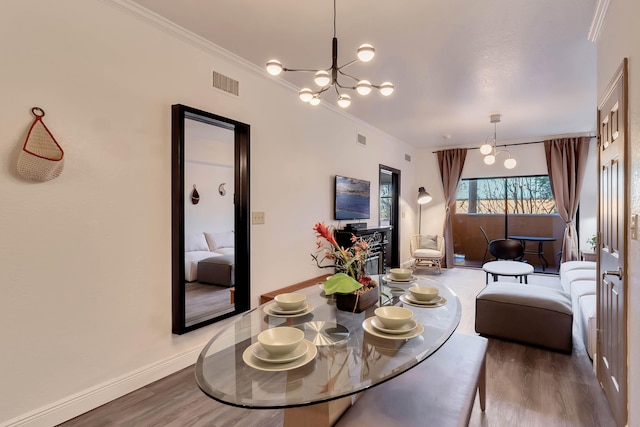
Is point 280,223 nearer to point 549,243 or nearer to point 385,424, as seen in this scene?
point 385,424

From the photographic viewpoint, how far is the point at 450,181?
7.01 meters

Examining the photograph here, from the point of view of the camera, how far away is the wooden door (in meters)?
1.74

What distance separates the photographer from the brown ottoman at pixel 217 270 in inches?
186

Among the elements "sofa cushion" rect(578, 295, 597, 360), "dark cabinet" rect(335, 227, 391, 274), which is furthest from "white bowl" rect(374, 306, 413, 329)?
"dark cabinet" rect(335, 227, 391, 274)

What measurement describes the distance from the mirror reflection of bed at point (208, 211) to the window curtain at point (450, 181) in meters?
4.40

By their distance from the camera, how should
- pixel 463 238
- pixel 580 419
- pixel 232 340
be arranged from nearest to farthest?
pixel 232 340
pixel 580 419
pixel 463 238

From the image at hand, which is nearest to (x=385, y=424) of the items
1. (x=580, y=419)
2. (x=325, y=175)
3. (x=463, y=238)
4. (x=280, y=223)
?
(x=580, y=419)

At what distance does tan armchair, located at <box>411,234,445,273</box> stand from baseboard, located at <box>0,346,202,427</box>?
4806 mm

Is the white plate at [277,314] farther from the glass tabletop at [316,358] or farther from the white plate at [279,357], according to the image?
the white plate at [279,357]

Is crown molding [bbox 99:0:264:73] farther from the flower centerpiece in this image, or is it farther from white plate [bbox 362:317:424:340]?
white plate [bbox 362:317:424:340]

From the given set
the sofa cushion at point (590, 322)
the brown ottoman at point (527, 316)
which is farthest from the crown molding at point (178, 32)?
the sofa cushion at point (590, 322)

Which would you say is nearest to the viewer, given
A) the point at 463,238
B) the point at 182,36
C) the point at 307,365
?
the point at 307,365

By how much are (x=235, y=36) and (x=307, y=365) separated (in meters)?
2.55

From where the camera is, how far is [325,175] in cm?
433
